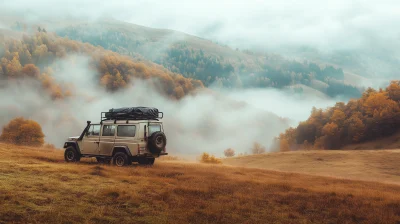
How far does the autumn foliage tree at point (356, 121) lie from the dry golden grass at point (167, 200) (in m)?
72.1

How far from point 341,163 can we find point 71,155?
27.6 meters

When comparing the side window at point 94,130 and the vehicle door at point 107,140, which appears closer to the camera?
the vehicle door at point 107,140

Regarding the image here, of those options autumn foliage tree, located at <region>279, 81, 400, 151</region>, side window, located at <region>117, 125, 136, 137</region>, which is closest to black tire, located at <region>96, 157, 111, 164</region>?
side window, located at <region>117, 125, 136, 137</region>

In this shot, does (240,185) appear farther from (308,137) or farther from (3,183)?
(308,137)

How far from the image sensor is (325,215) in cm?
1127

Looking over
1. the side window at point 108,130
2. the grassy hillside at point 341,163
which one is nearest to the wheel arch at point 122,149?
the side window at point 108,130

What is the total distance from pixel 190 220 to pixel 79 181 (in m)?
6.42

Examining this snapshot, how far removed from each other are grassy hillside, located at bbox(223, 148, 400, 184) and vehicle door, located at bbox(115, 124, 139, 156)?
15.4 m

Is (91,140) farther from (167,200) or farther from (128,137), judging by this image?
(167,200)

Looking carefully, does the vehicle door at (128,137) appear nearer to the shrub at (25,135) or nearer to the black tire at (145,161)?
the black tire at (145,161)

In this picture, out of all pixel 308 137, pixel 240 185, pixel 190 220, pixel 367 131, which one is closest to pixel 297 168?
pixel 240 185

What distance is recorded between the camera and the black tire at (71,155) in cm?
2191

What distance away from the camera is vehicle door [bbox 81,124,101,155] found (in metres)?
21.3

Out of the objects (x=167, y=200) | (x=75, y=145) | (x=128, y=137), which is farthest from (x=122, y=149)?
(x=167, y=200)
